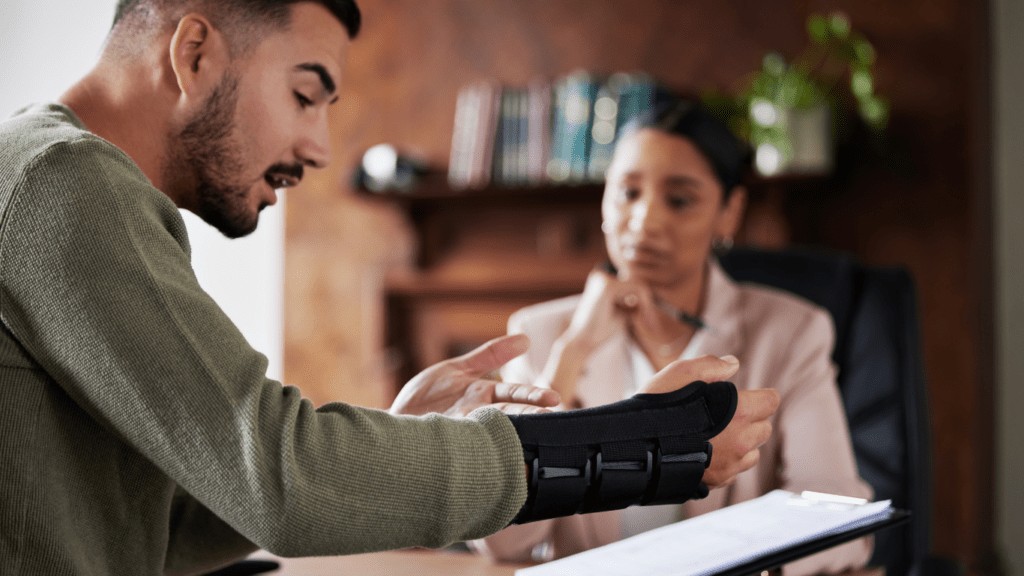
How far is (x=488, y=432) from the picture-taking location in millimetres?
602

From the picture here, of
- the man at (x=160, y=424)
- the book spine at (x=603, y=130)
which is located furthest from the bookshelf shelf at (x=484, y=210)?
the man at (x=160, y=424)

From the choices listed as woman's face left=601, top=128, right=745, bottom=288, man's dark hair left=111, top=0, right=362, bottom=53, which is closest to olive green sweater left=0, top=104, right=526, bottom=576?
man's dark hair left=111, top=0, right=362, bottom=53

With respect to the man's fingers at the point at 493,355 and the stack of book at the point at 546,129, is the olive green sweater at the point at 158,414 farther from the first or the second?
the stack of book at the point at 546,129

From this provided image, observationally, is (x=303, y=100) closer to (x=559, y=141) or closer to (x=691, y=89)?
(x=559, y=141)

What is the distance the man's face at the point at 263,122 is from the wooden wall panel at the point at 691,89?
2164mm

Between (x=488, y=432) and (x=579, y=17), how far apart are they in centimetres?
280

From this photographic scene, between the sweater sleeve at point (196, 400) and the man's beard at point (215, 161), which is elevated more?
the man's beard at point (215, 161)

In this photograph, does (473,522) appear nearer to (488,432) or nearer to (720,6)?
(488,432)

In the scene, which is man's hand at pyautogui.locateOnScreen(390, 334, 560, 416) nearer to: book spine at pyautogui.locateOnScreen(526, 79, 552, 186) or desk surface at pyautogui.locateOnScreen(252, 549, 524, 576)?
desk surface at pyautogui.locateOnScreen(252, 549, 524, 576)

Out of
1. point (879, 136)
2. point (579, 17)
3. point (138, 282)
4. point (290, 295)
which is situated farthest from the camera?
point (290, 295)

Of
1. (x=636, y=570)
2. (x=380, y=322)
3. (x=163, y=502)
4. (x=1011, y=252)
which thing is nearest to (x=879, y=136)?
(x=1011, y=252)

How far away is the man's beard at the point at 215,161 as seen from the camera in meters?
0.83

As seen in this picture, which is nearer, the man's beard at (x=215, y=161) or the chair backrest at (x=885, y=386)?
the man's beard at (x=215, y=161)

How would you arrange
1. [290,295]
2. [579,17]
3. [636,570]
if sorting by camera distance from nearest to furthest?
1. [636,570]
2. [579,17]
3. [290,295]
